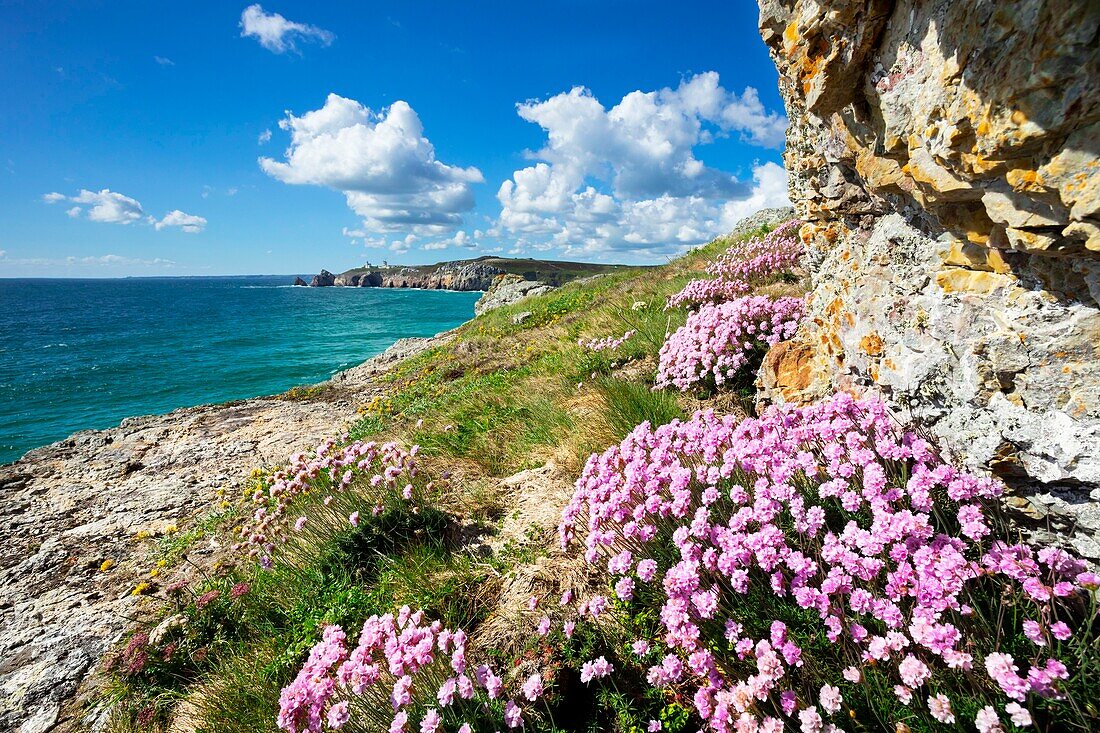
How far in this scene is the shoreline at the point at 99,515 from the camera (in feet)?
14.8

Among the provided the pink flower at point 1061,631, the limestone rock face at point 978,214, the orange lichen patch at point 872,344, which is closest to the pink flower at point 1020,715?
the pink flower at point 1061,631

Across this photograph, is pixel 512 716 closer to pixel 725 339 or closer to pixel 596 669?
pixel 596 669

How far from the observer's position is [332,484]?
5344 millimetres

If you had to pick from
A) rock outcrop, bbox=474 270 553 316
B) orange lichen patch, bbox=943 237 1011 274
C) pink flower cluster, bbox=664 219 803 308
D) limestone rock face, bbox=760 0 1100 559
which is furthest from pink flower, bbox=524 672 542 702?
rock outcrop, bbox=474 270 553 316

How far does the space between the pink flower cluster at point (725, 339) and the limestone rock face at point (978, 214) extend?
1534 mm

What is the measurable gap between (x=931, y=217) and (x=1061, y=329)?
1.14 meters

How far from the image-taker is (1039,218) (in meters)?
1.90

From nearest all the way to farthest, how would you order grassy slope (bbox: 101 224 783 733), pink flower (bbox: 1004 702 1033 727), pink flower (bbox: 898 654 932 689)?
pink flower (bbox: 1004 702 1033 727)
pink flower (bbox: 898 654 932 689)
grassy slope (bbox: 101 224 783 733)

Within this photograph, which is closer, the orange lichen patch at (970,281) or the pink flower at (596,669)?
the orange lichen patch at (970,281)

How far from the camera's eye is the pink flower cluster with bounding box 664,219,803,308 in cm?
795

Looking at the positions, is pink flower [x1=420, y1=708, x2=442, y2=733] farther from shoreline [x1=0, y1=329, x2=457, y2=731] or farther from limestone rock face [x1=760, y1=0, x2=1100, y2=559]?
shoreline [x1=0, y1=329, x2=457, y2=731]

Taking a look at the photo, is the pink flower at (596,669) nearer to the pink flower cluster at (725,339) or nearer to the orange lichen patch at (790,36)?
the pink flower cluster at (725,339)

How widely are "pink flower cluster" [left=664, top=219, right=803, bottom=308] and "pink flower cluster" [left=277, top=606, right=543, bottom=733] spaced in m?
6.58

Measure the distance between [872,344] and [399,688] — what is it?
3592 millimetres
